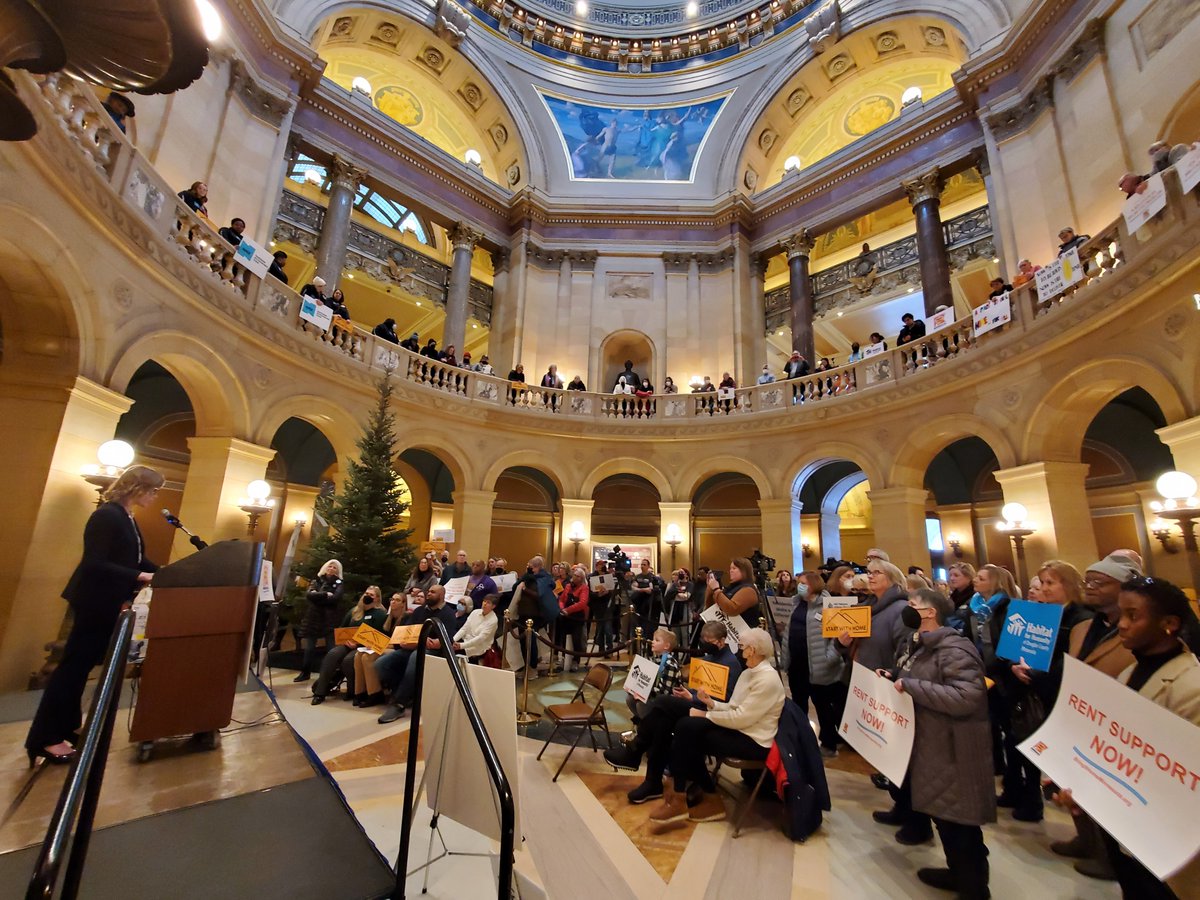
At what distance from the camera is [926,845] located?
361 cm

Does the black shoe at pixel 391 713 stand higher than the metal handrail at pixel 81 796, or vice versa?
the metal handrail at pixel 81 796

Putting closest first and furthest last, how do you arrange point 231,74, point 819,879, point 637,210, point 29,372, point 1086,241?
point 819,879 → point 29,372 → point 1086,241 → point 231,74 → point 637,210

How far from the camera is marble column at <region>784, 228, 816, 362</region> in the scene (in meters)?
17.4

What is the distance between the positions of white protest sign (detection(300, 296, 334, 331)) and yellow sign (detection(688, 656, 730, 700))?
10.5 m

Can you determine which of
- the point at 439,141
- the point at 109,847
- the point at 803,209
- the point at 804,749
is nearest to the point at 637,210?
the point at 803,209

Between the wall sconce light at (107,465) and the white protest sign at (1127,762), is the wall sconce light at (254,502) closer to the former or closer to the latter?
the wall sconce light at (107,465)

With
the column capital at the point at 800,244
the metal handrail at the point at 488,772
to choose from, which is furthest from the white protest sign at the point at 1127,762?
the column capital at the point at 800,244

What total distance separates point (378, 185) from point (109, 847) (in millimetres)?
17604

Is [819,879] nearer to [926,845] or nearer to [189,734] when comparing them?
[926,845]

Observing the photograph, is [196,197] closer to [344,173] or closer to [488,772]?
[344,173]

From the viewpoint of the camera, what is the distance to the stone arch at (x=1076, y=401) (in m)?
8.05

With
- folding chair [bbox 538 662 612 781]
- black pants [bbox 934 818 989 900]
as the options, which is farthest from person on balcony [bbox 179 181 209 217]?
black pants [bbox 934 818 989 900]

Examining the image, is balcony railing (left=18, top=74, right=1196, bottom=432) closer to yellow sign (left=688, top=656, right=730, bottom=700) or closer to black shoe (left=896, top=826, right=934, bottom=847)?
yellow sign (left=688, top=656, right=730, bottom=700)

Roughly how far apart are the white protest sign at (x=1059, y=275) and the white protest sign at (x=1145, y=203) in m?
1.13
